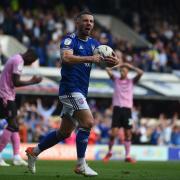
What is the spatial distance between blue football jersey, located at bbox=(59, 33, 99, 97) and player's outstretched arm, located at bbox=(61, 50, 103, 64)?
18 cm

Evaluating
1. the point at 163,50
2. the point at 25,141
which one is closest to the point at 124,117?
the point at 25,141

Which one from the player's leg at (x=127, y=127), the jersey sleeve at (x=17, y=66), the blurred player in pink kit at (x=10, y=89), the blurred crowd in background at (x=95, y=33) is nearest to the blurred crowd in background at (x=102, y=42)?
the blurred crowd in background at (x=95, y=33)

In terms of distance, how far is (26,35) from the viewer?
3131 cm

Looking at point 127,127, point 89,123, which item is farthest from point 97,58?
point 127,127

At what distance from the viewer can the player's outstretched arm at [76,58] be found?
12.2 meters

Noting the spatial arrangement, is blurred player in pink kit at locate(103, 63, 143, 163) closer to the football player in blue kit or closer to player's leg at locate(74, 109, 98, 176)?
the football player in blue kit

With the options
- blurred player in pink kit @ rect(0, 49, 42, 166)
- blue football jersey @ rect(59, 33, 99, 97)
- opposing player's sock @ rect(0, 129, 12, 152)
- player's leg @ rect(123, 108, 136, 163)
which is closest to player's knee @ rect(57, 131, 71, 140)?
blue football jersey @ rect(59, 33, 99, 97)

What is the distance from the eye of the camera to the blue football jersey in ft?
41.3

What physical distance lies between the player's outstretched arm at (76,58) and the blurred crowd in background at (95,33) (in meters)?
17.4

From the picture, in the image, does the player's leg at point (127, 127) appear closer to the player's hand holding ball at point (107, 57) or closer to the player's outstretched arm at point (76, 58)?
the player's hand holding ball at point (107, 57)

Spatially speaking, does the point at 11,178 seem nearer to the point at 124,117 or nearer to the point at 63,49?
the point at 63,49

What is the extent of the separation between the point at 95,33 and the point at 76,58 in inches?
830

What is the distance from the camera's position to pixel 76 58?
40.1 feet

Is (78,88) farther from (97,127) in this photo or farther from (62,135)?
(97,127)
